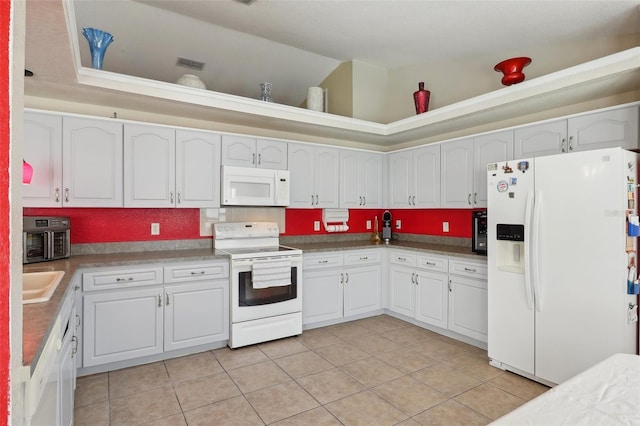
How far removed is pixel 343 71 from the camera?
4676mm

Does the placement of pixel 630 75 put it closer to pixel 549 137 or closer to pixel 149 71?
pixel 549 137

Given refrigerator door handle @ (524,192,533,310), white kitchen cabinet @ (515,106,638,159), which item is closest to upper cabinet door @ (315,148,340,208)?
white kitchen cabinet @ (515,106,638,159)

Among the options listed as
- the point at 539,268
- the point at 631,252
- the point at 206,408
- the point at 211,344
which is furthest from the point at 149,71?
the point at 631,252

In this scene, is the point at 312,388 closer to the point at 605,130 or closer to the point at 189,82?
the point at 189,82

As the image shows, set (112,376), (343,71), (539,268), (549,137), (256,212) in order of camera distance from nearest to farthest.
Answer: (539,268) → (112,376) → (549,137) → (256,212) → (343,71)

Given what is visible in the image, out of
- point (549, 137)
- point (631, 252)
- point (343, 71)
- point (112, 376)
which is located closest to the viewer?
point (631, 252)

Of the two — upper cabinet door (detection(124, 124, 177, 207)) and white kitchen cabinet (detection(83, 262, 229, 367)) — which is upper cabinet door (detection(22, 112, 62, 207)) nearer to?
upper cabinet door (detection(124, 124, 177, 207))

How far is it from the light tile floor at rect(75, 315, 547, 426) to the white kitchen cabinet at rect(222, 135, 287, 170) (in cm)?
195

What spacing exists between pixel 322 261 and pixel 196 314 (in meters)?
1.48

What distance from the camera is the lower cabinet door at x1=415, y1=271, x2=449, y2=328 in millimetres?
3744

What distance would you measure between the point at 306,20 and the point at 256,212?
7.02 ft

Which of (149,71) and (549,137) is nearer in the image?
(549,137)

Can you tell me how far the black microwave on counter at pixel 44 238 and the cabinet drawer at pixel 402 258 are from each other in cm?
344

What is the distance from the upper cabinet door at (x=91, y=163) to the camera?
2992mm
